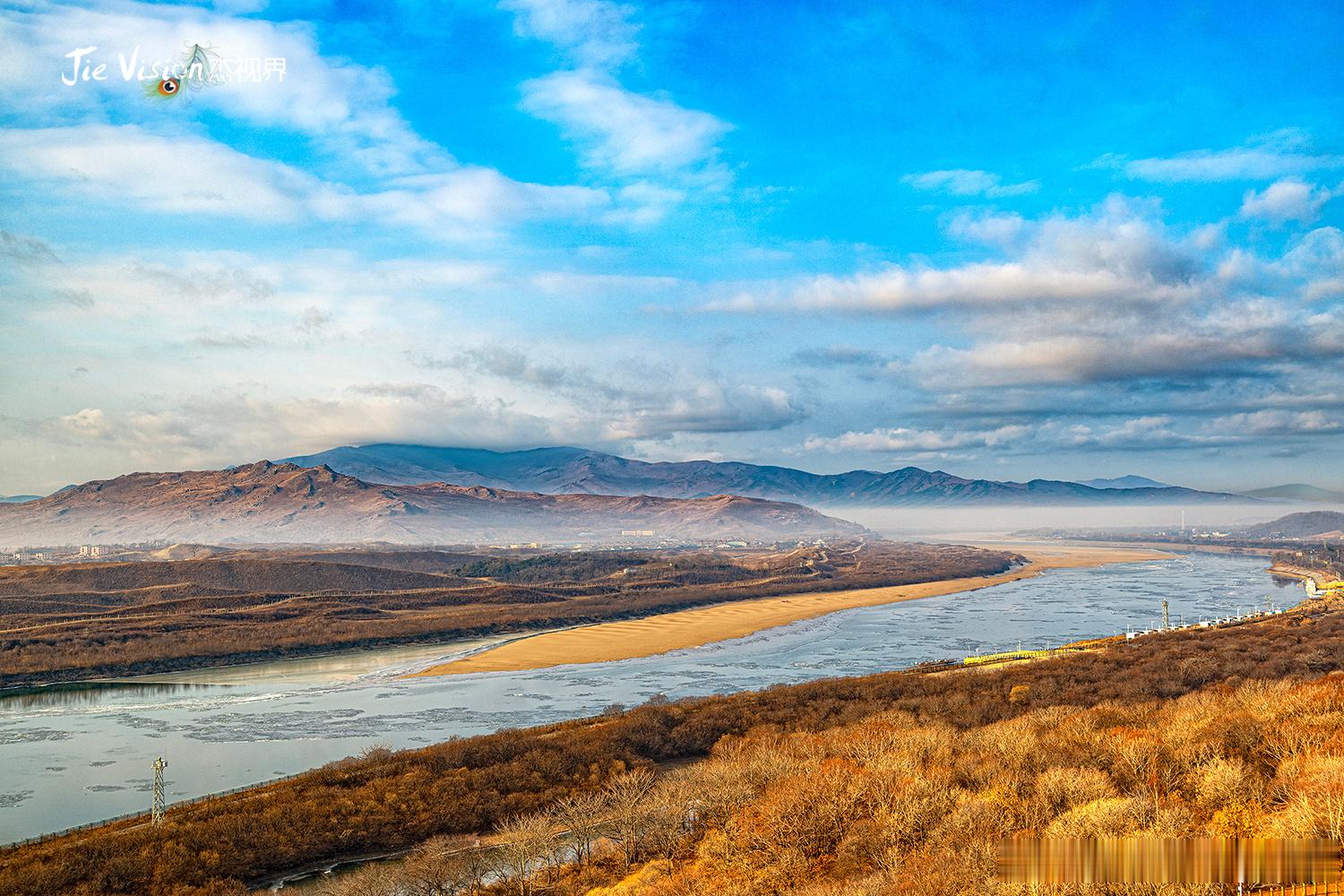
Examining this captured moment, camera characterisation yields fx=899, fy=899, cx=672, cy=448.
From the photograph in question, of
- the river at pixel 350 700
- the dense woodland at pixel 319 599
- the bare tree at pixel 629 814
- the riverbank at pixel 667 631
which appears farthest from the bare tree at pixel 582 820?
the dense woodland at pixel 319 599

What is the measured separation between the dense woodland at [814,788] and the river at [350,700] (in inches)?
283

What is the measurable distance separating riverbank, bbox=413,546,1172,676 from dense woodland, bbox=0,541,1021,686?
233 inches

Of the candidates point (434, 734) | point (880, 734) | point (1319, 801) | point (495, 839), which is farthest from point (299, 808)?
point (1319, 801)

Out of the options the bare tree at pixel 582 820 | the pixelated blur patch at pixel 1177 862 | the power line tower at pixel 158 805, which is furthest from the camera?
the power line tower at pixel 158 805

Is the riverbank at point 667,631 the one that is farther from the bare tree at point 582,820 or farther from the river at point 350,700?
the bare tree at point 582,820

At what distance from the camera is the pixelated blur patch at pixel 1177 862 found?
12719 millimetres

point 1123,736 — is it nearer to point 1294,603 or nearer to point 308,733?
point 308,733

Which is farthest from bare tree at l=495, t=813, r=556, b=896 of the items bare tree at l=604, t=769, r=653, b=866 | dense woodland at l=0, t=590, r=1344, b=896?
bare tree at l=604, t=769, r=653, b=866

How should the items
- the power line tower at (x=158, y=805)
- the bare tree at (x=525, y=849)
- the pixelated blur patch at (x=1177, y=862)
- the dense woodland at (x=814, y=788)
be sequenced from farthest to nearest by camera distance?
the power line tower at (x=158, y=805) < the bare tree at (x=525, y=849) < the dense woodland at (x=814, y=788) < the pixelated blur patch at (x=1177, y=862)

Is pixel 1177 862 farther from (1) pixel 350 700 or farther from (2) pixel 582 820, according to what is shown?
(1) pixel 350 700

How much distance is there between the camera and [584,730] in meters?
37.9

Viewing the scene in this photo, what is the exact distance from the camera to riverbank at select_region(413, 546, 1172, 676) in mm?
70250

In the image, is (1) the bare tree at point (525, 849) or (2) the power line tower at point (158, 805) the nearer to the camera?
(1) the bare tree at point (525, 849)

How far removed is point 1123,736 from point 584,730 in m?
21.6
